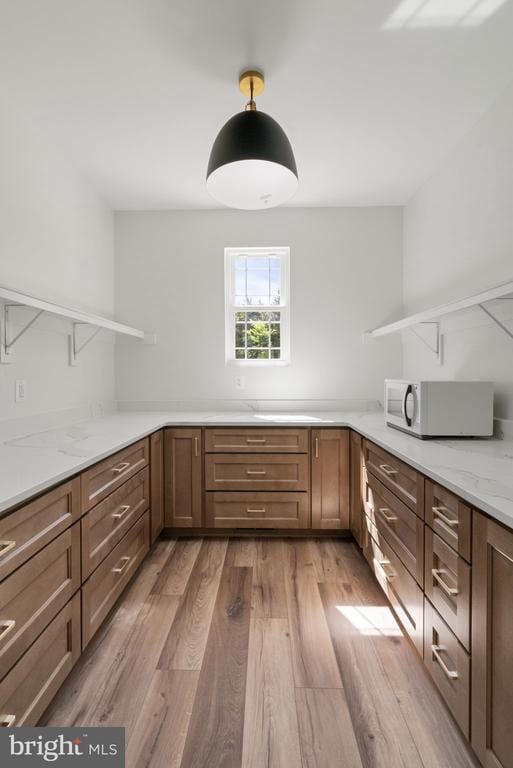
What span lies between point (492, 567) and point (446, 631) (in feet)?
1.34

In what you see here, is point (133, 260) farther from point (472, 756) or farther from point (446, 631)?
point (472, 756)

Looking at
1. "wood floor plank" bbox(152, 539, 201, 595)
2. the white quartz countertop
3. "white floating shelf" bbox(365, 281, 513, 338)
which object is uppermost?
"white floating shelf" bbox(365, 281, 513, 338)

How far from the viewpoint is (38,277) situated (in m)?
2.25

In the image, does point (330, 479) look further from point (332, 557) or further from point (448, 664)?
point (448, 664)

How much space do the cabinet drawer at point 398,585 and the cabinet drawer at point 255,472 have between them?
599mm

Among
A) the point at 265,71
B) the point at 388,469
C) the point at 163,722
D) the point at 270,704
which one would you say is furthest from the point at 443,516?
the point at 265,71

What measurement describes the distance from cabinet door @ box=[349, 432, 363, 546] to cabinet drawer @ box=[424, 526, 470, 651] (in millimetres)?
1010

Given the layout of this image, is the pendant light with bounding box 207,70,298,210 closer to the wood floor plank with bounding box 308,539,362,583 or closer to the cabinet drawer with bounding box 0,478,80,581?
the cabinet drawer with bounding box 0,478,80,581

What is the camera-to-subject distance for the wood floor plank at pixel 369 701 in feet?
3.87

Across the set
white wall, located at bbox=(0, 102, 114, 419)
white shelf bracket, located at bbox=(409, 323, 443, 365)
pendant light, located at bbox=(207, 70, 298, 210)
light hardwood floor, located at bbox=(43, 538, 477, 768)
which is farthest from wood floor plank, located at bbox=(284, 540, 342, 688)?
pendant light, located at bbox=(207, 70, 298, 210)

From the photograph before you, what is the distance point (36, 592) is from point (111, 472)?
652 millimetres

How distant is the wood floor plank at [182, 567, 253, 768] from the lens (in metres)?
1.18

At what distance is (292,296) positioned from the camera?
331cm

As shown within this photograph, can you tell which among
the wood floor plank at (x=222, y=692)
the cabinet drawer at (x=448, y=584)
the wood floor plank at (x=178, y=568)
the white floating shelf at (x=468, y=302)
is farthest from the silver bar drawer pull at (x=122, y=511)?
the white floating shelf at (x=468, y=302)
